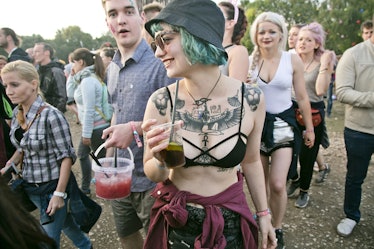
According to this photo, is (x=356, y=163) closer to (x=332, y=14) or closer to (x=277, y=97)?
(x=277, y=97)

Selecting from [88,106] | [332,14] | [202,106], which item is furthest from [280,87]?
[332,14]

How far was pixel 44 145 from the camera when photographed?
2.30 meters

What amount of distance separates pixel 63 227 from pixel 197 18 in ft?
7.63

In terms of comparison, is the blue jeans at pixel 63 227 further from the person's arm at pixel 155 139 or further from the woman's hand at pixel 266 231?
the woman's hand at pixel 266 231

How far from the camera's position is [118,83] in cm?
221

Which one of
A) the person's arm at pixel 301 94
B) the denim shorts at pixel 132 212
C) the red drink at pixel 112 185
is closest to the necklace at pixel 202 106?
the red drink at pixel 112 185

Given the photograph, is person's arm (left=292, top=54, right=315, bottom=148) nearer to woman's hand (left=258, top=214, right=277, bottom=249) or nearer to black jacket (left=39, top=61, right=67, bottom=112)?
woman's hand (left=258, top=214, right=277, bottom=249)

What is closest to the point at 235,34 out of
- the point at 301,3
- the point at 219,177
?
the point at 219,177

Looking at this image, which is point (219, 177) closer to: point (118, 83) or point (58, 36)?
point (118, 83)

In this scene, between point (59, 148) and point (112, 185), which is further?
point (59, 148)

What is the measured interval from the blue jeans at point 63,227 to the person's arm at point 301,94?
2.55 m

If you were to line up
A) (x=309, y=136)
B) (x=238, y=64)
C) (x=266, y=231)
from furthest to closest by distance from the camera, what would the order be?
(x=309, y=136), (x=238, y=64), (x=266, y=231)

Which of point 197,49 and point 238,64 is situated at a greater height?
point 197,49

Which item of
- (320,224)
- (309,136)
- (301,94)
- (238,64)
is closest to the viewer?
(238,64)
